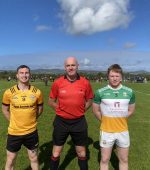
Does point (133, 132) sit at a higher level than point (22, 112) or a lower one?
lower

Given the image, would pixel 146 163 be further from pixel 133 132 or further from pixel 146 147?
pixel 133 132

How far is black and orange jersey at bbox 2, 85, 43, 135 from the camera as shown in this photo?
6.40 m

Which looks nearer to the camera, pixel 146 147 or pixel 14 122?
pixel 14 122

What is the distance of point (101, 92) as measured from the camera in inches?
255

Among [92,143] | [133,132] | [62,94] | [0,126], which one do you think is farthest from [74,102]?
[0,126]

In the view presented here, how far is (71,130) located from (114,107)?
3.50ft

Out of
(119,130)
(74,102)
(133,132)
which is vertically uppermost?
(74,102)

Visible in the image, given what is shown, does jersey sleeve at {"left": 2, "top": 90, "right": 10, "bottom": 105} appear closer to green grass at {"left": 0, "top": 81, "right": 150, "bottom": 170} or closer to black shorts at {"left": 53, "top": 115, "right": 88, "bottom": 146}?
black shorts at {"left": 53, "top": 115, "right": 88, "bottom": 146}

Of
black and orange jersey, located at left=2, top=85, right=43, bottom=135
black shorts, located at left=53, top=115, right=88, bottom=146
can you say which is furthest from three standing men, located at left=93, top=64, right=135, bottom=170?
black and orange jersey, located at left=2, top=85, right=43, bottom=135

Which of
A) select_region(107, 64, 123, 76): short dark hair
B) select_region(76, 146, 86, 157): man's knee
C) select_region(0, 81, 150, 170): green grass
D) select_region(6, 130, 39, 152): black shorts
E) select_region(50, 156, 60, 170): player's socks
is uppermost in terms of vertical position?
select_region(107, 64, 123, 76): short dark hair

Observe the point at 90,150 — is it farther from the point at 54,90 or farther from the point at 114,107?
the point at 114,107

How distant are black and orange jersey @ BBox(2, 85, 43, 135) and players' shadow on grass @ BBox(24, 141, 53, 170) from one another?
1.86 m

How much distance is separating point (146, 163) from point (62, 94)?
3.39 m

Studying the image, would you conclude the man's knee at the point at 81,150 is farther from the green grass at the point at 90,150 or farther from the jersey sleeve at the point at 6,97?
the jersey sleeve at the point at 6,97
